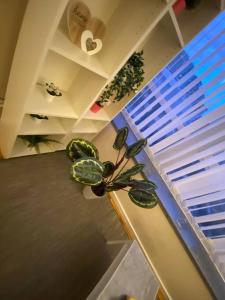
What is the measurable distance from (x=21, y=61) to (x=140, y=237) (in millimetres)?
1711

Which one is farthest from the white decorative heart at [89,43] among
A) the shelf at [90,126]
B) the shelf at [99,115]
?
the shelf at [90,126]

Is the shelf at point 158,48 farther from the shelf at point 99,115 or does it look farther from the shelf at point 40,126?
the shelf at point 40,126

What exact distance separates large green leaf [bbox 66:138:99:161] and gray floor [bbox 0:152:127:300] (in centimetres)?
38

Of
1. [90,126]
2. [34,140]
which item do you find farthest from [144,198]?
[34,140]

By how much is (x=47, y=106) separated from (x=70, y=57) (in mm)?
388

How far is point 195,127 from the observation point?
1474 mm

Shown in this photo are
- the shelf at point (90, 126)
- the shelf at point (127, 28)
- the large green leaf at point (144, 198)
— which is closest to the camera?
the shelf at point (127, 28)

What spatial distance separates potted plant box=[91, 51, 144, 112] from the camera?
1430mm

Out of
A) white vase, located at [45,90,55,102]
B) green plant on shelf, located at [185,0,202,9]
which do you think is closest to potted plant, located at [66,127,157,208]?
white vase, located at [45,90,55,102]

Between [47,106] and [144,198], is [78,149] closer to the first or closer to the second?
[47,106]

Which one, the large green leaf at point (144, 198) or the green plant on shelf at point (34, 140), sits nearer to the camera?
the large green leaf at point (144, 198)

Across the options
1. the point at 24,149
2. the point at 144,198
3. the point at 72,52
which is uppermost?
the point at 72,52

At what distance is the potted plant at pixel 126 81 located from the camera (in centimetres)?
143

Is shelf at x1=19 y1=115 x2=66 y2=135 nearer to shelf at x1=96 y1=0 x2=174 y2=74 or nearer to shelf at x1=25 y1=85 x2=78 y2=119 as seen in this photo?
shelf at x1=25 y1=85 x2=78 y2=119
